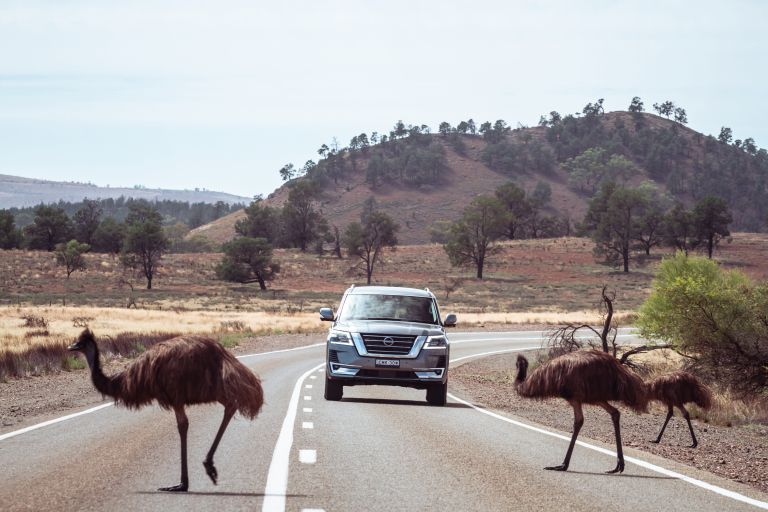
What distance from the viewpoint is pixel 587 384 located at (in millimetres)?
10273

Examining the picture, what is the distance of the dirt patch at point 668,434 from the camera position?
12.4 m

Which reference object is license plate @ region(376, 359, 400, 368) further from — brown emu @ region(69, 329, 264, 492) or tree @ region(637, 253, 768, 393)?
tree @ region(637, 253, 768, 393)

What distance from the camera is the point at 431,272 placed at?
405ft

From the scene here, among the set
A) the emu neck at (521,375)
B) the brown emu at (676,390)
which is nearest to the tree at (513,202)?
the brown emu at (676,390)

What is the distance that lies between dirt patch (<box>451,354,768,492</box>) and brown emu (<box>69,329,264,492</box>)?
4.35 metres

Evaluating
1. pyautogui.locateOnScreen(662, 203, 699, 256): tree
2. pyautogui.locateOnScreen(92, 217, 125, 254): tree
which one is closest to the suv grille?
pyautogui.locateOnScreen(662, 203, 699, 256): tree

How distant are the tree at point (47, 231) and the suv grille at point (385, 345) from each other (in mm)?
121945

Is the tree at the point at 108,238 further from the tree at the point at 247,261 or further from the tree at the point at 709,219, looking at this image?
the tree at the point at 709,219

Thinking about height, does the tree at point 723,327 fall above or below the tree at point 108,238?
below

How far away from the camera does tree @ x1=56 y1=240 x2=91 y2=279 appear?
107 metres

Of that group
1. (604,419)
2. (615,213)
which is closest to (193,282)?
(615,213)

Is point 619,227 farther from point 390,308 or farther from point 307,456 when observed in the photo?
point 307,456

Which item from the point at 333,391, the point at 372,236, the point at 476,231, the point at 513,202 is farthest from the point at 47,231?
the point at 333,391

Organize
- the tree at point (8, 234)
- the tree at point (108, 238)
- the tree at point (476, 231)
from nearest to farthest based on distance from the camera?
the tree at point (476, 231) < the tree at point (8, 234) < the tree at point (108, 238)
